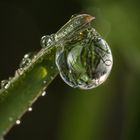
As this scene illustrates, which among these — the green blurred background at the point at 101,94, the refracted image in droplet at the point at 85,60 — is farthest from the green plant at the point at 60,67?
the green blurred background at the point at 101,94

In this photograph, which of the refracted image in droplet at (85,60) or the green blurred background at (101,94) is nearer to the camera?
the refracted image in droplet at (85,60)

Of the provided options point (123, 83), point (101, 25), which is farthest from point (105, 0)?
point (123, 83)

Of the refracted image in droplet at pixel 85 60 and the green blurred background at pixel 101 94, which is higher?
the green blurred background at pixel 101 94

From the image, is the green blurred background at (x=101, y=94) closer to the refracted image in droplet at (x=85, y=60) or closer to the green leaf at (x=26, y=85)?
the refracted image in droplet at (x=85, y=60)

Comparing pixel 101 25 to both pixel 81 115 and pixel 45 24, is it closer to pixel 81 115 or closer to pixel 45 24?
pixel 81 115

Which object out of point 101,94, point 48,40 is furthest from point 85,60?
point 101,94

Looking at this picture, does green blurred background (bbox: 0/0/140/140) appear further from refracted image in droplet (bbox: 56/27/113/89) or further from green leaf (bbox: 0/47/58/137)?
green leaf (bbox: 0/47/58/137)
